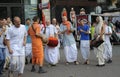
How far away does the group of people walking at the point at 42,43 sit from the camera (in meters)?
9.98

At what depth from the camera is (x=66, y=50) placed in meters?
13.9

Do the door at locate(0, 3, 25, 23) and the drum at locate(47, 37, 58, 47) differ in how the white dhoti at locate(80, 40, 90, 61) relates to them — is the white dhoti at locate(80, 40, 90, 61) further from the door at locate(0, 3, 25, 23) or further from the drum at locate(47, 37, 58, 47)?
the door at locate(0, 3, 25, 23)

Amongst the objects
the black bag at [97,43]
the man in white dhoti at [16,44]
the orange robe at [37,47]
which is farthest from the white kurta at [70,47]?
the man in white dhoti at [16,44]

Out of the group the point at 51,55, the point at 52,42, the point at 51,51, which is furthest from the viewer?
the point at 51,51

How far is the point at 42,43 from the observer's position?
1230 centimetres

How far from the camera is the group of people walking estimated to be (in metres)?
9.98

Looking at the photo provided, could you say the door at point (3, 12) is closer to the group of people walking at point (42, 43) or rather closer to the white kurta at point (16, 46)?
the group of people walking at point (42, 43)

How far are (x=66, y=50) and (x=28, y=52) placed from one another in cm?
140

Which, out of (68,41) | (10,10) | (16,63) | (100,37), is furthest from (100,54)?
(10,10)

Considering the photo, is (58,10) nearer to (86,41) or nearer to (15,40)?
(86,41)

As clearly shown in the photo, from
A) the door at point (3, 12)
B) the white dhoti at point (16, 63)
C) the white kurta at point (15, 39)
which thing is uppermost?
the door at point (3, 12)

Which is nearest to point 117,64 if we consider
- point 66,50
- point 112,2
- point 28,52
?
point 66,50

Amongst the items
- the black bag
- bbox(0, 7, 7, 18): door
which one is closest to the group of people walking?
the black bag

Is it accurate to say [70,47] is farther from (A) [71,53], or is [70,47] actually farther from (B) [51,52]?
(B) [51,52]
